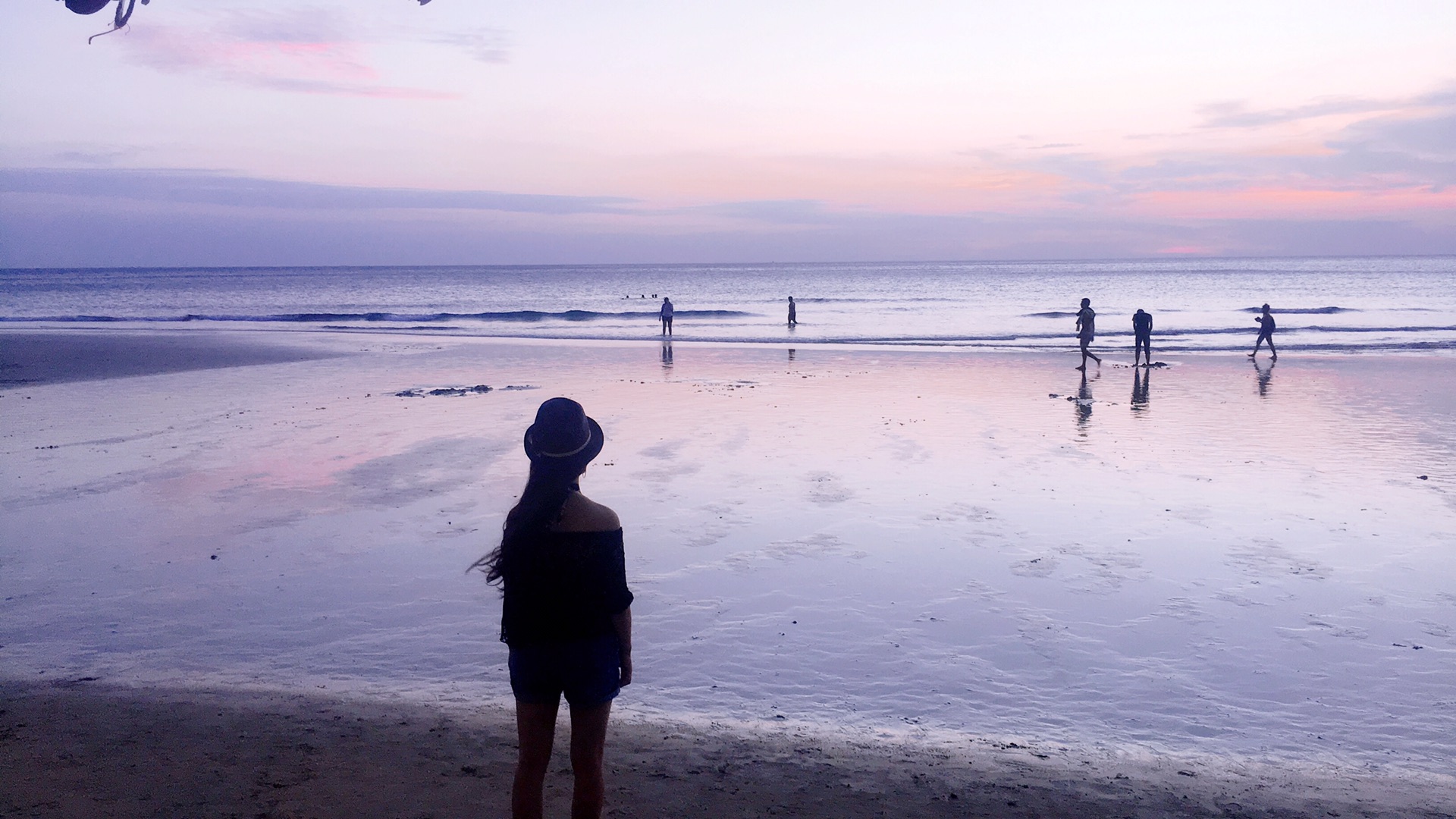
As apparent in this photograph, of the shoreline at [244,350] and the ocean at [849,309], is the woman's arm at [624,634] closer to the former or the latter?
the shoreline at [244,350]

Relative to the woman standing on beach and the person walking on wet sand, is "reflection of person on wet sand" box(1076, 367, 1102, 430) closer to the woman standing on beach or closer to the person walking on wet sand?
the person walking on wet sand

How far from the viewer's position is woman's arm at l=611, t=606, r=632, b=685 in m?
3.80

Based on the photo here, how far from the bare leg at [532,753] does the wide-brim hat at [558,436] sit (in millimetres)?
914

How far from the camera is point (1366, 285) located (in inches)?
3917

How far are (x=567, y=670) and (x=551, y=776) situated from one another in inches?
59.8

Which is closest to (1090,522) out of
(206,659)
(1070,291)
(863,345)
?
(206,659)

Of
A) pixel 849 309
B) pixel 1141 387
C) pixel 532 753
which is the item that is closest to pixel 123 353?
pixel 1141 387

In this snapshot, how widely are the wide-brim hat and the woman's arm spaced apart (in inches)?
23.1

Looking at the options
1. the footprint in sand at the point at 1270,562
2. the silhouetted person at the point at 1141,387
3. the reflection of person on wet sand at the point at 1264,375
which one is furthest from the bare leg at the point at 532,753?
the reflection of person on wet sand at the point at 1264,375

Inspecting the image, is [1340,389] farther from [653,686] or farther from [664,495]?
[653,686]

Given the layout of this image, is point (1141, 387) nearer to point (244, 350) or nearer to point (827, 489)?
point (827, 489)

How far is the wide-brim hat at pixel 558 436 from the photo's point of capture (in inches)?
145

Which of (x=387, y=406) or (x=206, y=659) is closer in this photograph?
(x=206, y=659)

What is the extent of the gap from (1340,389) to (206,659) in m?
20.7
